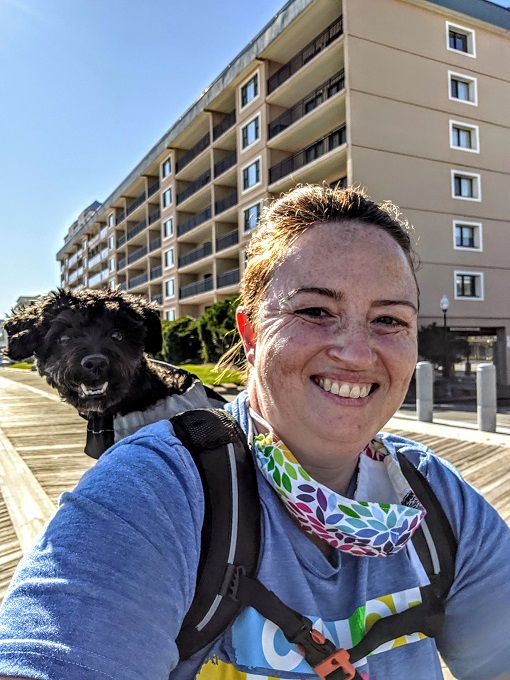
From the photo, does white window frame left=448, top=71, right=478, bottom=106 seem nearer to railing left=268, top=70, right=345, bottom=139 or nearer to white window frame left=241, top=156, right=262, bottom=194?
railing left=268, top=70, right=345, bottom=139

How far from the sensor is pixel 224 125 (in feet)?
98.0

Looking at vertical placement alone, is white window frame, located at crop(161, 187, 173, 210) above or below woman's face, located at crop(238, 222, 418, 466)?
above

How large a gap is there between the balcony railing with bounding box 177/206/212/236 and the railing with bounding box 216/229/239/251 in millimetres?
2483

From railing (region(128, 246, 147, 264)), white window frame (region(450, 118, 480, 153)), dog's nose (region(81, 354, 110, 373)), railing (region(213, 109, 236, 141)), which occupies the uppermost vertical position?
railing (region(213, 109, 236, 141))

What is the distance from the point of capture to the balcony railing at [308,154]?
2177 cm

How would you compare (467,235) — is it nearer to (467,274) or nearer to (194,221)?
(467,274)

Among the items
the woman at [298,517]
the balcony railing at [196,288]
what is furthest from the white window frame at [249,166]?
the woman at [298,517]

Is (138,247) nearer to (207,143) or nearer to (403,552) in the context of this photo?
(207,143)

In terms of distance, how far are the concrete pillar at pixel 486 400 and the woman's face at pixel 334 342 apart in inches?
328

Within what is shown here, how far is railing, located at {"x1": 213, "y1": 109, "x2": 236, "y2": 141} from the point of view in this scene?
29.0 meters

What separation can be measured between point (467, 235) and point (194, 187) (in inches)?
787

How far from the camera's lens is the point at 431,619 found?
1.18 meters

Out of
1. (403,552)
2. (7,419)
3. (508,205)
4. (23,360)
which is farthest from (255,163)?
(403,552)

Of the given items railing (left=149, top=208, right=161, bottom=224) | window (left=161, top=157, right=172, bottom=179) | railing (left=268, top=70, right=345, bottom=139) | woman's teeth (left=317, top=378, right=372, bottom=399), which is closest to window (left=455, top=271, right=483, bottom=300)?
railing (left=268, top=70, right=345, bottom=139)
